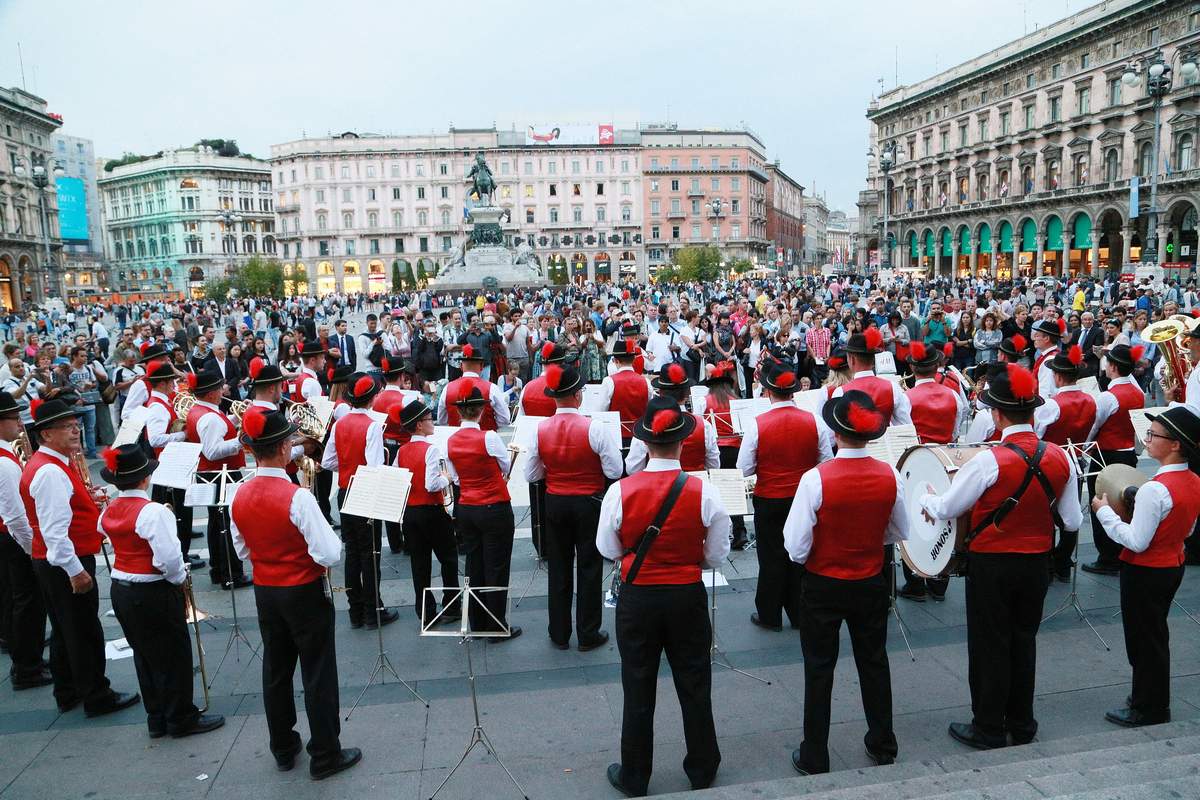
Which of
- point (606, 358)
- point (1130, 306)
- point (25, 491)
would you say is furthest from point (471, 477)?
point (1130, 306)

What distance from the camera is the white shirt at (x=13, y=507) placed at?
4.93m

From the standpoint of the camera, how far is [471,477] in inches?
229

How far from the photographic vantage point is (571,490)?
562 cm

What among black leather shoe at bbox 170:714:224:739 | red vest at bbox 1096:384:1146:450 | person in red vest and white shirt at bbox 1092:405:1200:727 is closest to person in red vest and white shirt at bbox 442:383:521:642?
black leather shoe at bbox 170:714:224:739

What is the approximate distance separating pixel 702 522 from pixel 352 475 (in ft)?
10.7

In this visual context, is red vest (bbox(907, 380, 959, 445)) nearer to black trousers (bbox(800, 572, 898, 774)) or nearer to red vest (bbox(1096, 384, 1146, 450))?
red vest (bbox(1096, 384, 1146, 450))

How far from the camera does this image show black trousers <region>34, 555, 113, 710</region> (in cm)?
494

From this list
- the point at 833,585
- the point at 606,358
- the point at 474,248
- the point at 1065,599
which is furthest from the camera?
the point at 474,248

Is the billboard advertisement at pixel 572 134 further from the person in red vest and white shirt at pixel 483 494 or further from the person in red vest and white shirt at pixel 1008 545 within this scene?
the person in red vest and white shirt at pixel 1008 545

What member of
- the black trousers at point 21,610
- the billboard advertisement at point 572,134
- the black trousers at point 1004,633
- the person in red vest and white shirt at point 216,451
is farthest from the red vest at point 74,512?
the billboard advertisement at point 572,134

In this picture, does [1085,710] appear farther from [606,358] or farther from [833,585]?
[606,358]

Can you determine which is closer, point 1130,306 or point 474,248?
point 1130,306

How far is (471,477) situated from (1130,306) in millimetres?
15249

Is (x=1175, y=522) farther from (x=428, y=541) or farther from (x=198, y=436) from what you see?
(x=198, y=436)
